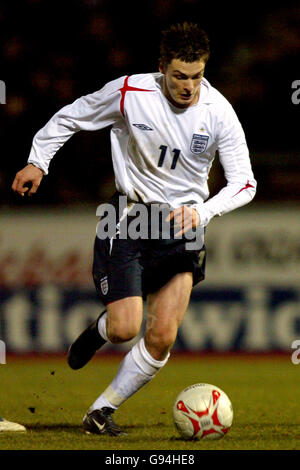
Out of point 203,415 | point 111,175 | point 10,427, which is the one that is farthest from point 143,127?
point 111,175

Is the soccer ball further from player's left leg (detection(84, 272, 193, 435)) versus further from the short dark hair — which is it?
the short dark hair

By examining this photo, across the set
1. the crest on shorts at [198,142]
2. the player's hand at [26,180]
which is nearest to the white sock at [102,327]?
the player's hand at [26,180]

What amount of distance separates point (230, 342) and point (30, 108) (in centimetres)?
378

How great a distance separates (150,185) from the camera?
5.30 meters

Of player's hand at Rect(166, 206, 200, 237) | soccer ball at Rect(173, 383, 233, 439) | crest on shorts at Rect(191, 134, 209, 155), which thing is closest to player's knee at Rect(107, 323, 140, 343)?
soccer ball at Rect(173, 383, 233, 439)

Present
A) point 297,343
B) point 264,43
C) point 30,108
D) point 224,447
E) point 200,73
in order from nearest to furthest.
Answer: point 224,447, point 200,73, point 297,343, point 30,108, point 264,43

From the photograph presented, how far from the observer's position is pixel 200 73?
5.04 metres

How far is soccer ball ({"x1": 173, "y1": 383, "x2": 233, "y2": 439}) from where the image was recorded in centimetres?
493

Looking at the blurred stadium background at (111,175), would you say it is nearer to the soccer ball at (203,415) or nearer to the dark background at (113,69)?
the dark background at (113,69)

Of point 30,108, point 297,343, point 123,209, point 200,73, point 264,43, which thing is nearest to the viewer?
point 200,73

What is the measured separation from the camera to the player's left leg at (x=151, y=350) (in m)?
5.21

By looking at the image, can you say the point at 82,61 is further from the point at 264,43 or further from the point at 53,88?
the point at 264,43

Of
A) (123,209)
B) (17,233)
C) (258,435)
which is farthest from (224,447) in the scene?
(17,233)

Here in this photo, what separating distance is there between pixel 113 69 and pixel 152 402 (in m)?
6.00
